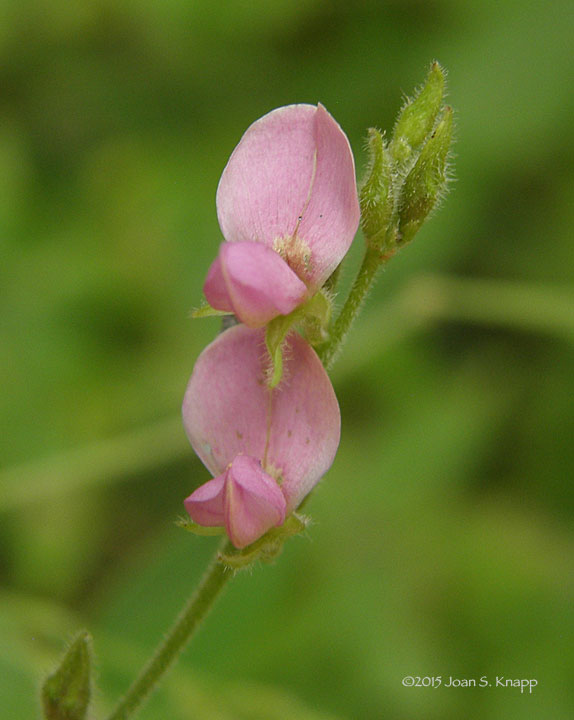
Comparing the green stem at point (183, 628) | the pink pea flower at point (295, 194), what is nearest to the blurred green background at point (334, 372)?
the green stem at point (183, 628)

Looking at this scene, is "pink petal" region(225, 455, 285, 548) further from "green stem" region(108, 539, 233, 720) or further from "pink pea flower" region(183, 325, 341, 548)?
"green stem" region(108, 539, 233, 720)

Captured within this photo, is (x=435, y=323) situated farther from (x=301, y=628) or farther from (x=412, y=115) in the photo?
(x=412, y=115)

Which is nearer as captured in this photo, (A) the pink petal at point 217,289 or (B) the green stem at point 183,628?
(A) the pink petal at point 217,289

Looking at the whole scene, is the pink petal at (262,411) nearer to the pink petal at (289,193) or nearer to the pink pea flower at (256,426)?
the pink pea flower at (256,426)

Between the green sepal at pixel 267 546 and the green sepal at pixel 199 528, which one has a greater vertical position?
the green sepal at pixel 199 528

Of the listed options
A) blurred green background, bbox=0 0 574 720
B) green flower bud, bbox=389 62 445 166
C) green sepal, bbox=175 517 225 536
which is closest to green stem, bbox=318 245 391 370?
green flower bud, bbox=389 62 445 166

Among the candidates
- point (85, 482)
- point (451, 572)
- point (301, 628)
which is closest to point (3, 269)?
point (85, 482)
